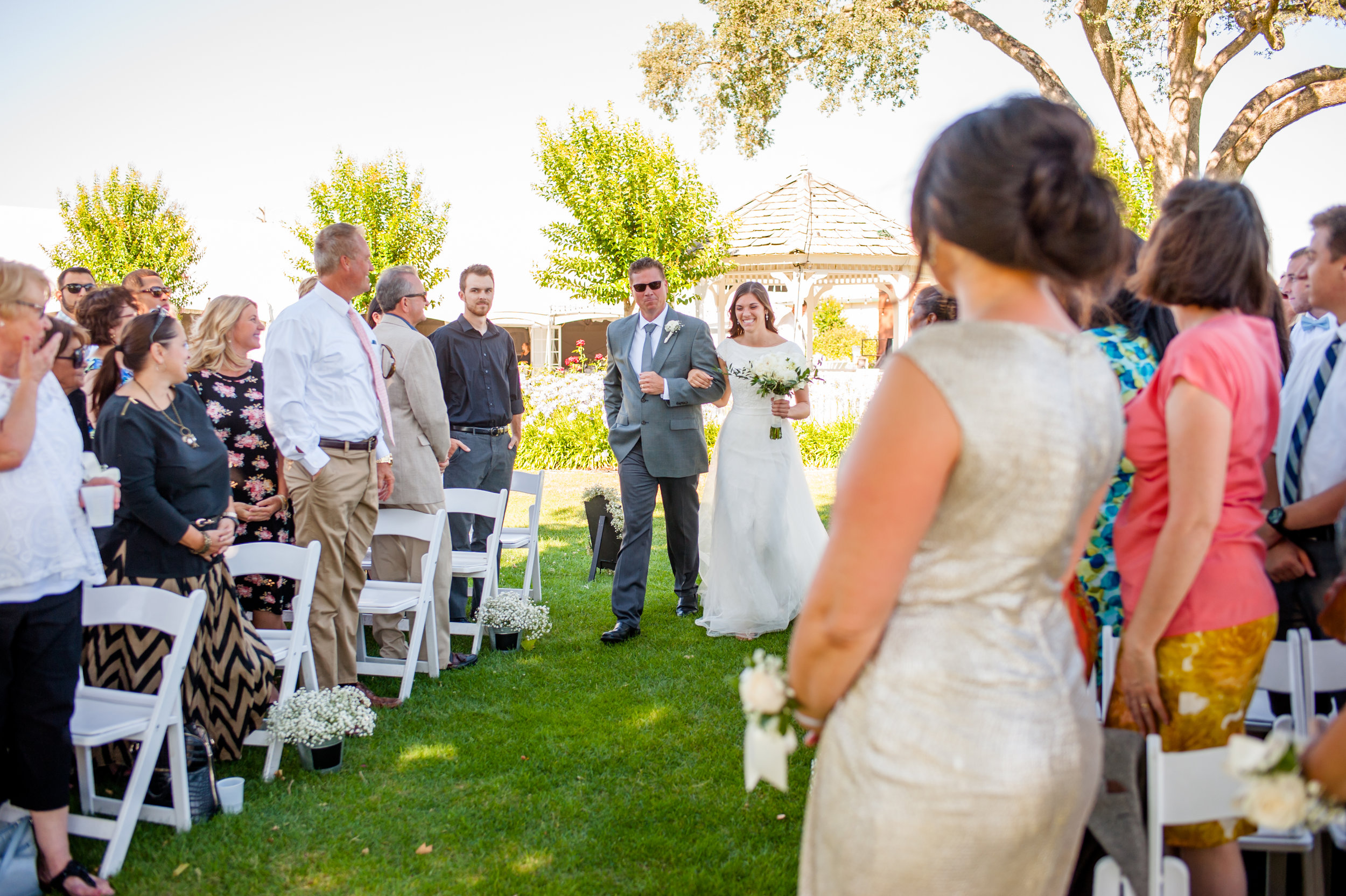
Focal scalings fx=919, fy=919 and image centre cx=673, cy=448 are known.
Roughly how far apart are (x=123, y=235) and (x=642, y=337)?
84.8 feet

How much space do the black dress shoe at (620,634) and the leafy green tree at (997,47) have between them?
33.0ft


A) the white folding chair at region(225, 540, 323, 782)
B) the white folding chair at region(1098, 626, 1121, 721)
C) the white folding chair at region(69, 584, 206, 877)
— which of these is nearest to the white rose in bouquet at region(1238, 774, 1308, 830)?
the white folding chair at region(1098, 626, 1121, 721)

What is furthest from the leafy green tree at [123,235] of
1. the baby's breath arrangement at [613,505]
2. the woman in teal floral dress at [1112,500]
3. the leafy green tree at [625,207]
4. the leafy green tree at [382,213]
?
the woman in teal floral dress at [1112,500]

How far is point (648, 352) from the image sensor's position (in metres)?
6.70

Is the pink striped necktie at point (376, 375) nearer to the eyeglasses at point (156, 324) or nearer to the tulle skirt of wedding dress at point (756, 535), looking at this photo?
the eyeglasses at point (156, 324)

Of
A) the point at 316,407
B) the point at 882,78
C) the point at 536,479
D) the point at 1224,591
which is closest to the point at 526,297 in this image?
the point at 882,78

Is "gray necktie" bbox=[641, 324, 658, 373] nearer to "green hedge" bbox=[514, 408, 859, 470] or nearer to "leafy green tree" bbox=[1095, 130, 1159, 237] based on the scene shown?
"green hedge" bbox=[514, 408, 859, 470]

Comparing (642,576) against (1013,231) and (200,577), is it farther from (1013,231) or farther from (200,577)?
(1013,231)

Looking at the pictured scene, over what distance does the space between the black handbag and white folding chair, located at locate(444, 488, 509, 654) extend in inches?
90.8

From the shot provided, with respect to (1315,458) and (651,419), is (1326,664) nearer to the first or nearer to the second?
(1315,458)

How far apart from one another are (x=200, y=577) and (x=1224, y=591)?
387cm

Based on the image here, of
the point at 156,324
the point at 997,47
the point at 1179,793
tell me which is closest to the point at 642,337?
the point at 156,324

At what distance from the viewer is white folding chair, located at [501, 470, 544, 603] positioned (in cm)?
709

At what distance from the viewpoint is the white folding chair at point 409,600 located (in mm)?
5312
